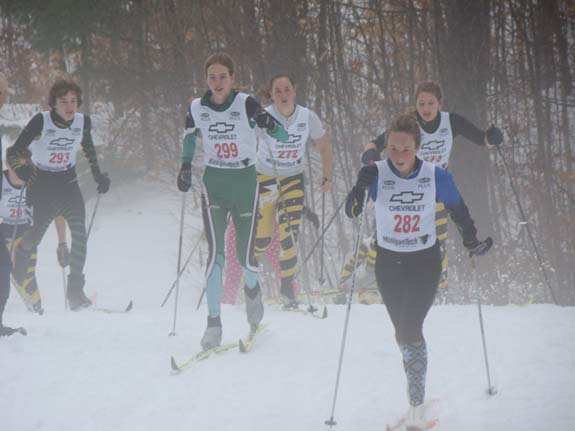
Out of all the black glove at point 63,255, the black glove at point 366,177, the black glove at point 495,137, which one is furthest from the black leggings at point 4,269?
the black glove at point 495,137

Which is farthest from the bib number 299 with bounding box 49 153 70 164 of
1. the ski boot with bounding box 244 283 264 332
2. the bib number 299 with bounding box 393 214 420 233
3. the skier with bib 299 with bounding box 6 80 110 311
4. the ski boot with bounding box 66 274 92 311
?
the bib number 299 with bounding box 393 214 420 233

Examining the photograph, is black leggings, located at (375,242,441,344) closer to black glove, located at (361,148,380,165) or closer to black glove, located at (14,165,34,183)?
black glove, located at (361,148,380,165)

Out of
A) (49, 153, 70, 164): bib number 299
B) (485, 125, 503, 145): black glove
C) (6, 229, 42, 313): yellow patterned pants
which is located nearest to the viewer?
(485, 125, 503, 145): black glove

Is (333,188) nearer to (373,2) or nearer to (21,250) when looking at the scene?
(373,2)

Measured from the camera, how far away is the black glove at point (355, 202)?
440 cm

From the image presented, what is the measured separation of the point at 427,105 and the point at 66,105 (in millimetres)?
3261

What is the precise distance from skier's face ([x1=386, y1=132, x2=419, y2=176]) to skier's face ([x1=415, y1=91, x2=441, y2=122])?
7.78 feet

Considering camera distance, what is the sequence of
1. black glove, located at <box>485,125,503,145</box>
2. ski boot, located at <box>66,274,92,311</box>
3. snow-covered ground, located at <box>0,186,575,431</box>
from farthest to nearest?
ski boot, located at <box>66,274,92,311</box> < black glove, located at <box>485,125,503,145</box> < snow-covered ground, located at <box>0,186,575,431</box>

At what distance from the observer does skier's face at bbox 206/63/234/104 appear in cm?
562

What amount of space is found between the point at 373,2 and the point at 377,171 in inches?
478

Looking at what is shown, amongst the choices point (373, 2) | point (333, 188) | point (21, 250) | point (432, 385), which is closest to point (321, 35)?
point (373, 2)

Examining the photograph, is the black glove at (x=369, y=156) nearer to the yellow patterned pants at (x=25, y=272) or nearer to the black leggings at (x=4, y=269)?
the black leggings at (x=4, y=269)

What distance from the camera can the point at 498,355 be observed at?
5.43 meters

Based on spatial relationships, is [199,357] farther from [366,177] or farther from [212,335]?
[366,177]
